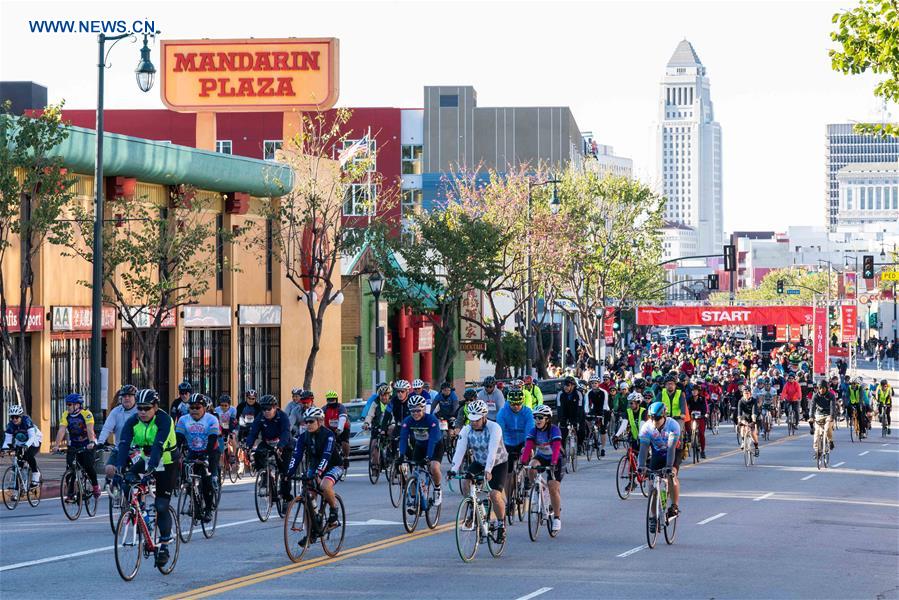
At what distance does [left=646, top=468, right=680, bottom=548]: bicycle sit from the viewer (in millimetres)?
17500

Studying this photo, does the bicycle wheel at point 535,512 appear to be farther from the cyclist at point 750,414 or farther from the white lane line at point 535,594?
the cyclist at point 750,414

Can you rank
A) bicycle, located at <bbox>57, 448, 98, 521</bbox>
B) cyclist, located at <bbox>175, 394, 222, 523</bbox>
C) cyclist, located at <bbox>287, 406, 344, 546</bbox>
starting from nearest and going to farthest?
cyclist, located at <bbox>287, 406, 344, 546</bbox>
cyclist, located at <bbox>175, 394, 222, 523</bbox>
bicycle, located at <bbox>57, 448, 98, 521</bbox>

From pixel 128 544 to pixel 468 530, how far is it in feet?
12.4

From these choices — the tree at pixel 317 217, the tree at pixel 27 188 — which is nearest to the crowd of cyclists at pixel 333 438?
the tree at pixel 27 188

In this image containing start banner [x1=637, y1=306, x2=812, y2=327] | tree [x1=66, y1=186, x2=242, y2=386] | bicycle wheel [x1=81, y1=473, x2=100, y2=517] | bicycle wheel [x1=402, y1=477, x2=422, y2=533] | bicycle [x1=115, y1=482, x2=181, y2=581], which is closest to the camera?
bicycle [x1=115, y1=482, x2=181, y2=581]

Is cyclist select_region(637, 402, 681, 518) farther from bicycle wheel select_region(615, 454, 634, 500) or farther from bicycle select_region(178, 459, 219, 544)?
bicycle select_region(178, 459, 219, 544)

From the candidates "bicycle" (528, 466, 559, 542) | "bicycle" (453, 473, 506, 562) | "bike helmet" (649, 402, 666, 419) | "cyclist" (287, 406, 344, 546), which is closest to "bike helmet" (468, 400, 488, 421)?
"bicycle" (453, 473, 506, 562)

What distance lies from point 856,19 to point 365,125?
7674 centimetres

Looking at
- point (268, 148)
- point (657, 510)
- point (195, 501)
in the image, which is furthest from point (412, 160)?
point (657, 510)

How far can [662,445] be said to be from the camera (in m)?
18.5


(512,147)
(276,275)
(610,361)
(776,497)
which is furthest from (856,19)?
(512,147)

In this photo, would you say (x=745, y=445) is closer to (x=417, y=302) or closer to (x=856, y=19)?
(x=856, y=19)

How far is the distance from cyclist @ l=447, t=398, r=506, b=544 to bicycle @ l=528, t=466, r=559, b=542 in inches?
61.6

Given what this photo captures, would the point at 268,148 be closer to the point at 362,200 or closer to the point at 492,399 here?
the point at 362,200
